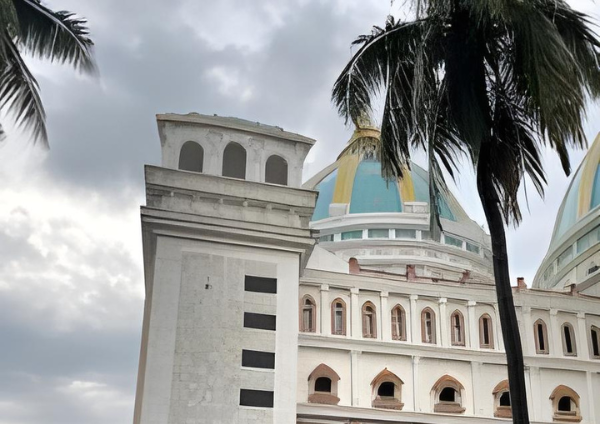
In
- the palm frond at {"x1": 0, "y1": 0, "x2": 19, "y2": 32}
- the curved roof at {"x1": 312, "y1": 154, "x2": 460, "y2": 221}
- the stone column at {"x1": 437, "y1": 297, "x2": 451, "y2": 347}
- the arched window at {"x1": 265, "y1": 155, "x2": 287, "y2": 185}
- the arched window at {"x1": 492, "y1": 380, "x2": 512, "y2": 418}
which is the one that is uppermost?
the curved roof at {"x1": 312, "y1": 154, "x2": 460, "y2": 221}

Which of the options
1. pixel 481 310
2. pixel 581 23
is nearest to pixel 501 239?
pixel 581 23

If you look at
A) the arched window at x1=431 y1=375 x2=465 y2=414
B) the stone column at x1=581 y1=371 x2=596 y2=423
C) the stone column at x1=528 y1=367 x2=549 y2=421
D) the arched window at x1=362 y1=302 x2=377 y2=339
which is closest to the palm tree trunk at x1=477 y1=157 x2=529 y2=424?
the arched window at x1=362 y1=302 x2=377 y2=339

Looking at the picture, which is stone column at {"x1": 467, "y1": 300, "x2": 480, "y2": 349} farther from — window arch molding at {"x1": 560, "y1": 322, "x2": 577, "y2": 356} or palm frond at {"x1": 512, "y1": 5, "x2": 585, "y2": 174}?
palm frond at {"x1": 512, "y1": 5, "x2": 585, "y2": 174}

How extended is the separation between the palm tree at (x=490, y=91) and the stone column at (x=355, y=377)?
18013mm

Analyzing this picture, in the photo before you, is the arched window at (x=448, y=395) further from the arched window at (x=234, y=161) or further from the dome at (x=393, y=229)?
the dome at (x=393, y=229)

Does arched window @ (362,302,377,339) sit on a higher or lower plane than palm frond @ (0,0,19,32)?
higher

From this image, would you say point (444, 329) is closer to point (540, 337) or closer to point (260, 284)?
point (540, 337)

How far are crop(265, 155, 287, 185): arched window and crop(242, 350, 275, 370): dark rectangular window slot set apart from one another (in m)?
6.89

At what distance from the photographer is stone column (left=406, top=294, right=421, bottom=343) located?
1299 inches

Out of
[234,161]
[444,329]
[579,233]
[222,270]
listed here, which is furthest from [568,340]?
[234,161]

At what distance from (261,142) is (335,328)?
768 cm

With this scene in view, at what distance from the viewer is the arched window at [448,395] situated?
106 feet

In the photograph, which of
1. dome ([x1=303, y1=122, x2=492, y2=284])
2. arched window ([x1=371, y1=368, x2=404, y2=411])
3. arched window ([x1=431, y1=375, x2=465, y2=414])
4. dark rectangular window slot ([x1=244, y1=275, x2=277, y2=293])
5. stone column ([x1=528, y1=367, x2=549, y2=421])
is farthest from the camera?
dome ([x1=303, y1=122, x2=492, y2=284])

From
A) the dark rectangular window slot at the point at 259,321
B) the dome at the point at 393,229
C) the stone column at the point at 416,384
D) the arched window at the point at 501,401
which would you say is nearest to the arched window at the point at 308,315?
the dark rectangular window slot at the point at 259,321
